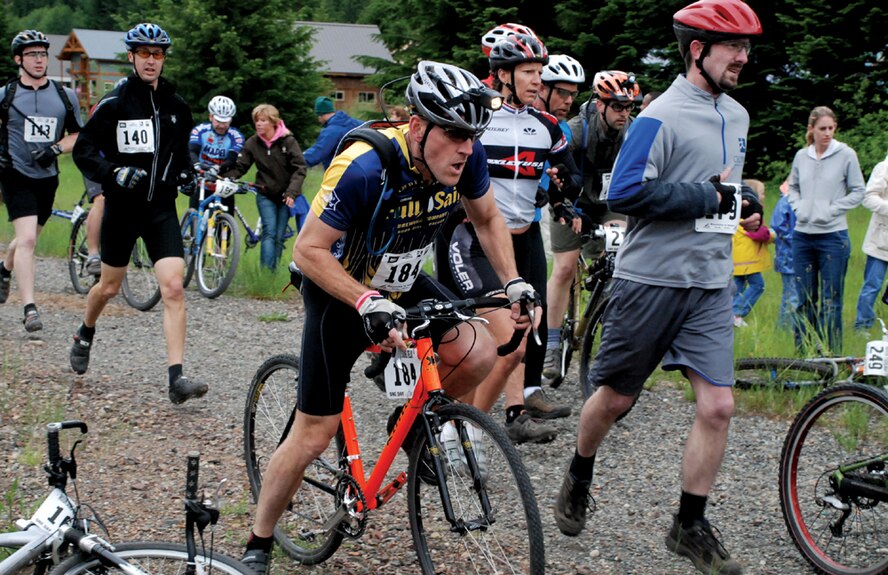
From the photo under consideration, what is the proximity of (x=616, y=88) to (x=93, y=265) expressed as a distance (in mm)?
6624

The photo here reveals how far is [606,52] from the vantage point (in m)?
24.5

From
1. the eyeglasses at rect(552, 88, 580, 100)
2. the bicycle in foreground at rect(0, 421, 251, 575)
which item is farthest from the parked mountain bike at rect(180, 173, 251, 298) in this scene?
the bicycle in foreground at rect(0, 421, 251, 575)

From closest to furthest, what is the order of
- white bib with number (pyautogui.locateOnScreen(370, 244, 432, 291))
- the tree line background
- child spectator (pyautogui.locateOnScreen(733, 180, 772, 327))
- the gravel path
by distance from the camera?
white bib with number (pyautogui.locateOnScreen(370, 244, 432, 291)), the gravel path, child spectator (pyautogui.locateOnScreen(733, 180, 772, 327)), the tree line background

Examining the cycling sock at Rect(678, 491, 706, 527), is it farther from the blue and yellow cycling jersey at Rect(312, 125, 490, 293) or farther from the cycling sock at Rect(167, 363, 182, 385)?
the cycling sock at Rect(167, 363, 182, 385)

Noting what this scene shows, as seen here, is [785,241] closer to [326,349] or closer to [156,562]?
[326,349]

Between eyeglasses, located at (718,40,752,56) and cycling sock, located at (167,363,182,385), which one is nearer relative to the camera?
eyeglasses, located at (718,40,752,56)

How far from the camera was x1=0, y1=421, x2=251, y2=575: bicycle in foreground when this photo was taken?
301 centimetres

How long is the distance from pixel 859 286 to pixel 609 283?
548cm

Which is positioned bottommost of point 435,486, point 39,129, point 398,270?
point 435,486

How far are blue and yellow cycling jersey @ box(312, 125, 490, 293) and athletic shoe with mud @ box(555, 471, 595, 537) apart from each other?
1.30m

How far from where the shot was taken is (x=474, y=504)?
3859mm

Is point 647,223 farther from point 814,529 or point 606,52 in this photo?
point 606,52

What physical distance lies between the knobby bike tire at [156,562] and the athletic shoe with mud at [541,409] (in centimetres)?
400

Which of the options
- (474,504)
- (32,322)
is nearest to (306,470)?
(474,504)
